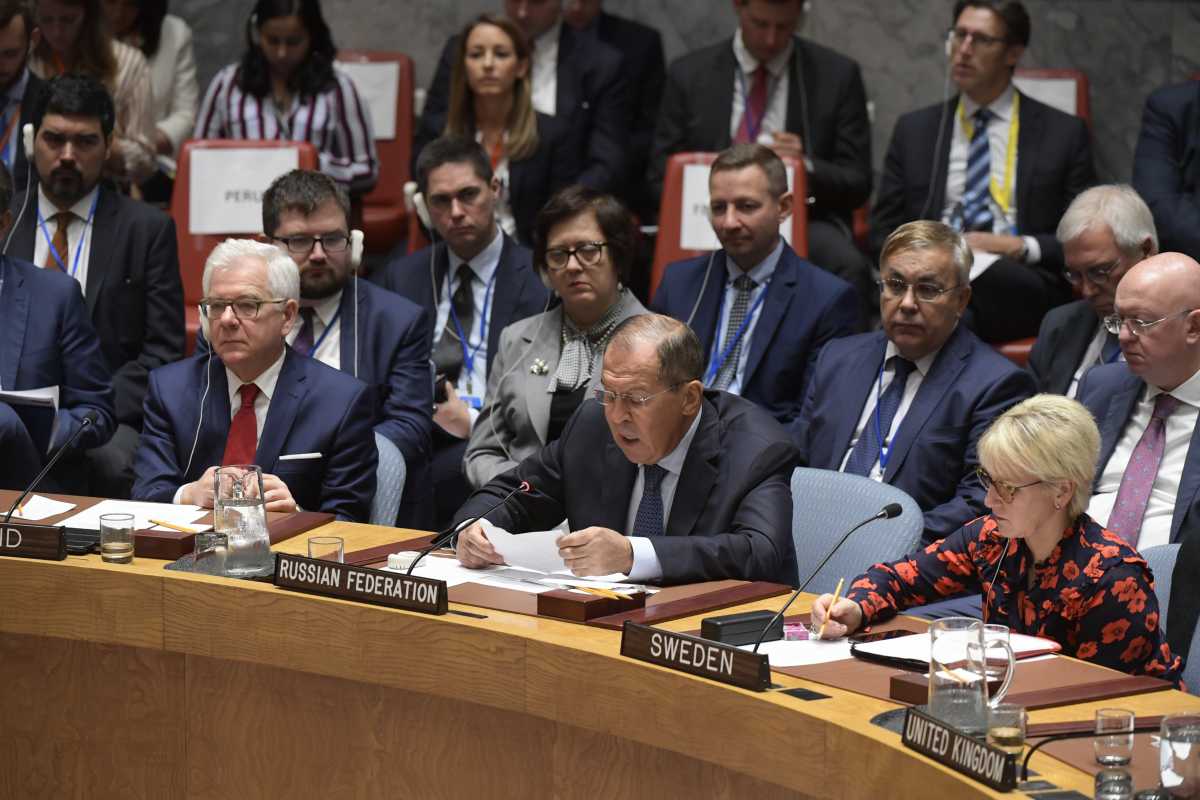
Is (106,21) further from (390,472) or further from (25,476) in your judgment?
(390,472)

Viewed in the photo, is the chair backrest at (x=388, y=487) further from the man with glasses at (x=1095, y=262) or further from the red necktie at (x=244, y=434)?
the man with glasses at (x=1095, y=262)

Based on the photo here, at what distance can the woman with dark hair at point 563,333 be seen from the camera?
415 centimetres

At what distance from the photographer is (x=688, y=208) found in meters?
5.21

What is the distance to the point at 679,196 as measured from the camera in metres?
5.23

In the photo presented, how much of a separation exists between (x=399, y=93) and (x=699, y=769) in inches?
173

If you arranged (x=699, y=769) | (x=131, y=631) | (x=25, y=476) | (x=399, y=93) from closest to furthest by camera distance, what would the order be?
(x=699, y=769) → (x=131, y=631) → (x=25, y=476) → (x=399, y=93)

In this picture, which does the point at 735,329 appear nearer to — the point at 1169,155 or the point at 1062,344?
the point at 1062,344

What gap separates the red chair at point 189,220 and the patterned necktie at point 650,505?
2522 mm

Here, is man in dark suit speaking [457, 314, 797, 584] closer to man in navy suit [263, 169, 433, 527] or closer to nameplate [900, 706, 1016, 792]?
nameplate [900, 706, 1016, 792]

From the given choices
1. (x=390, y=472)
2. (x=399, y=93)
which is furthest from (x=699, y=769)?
(x=399, y=93)

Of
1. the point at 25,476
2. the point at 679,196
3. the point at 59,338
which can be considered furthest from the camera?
the point at 679,196

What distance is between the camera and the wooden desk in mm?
2266

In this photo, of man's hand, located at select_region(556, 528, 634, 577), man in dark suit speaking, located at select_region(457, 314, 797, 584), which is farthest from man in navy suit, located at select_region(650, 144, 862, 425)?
man's hand, located at select_region(556, 528, 634, 577)

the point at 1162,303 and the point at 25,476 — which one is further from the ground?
the point at 1162,303
